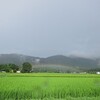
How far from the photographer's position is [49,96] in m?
14.8

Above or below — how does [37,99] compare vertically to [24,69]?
below

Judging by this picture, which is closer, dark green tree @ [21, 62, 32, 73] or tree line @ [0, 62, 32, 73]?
tree line @ [0, 62, 32, 73]

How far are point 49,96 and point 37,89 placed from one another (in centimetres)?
108

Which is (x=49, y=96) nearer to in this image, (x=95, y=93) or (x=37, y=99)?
(x=37, y=99)

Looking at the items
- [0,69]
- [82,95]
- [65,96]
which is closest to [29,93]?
[65,96]

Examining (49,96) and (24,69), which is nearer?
(49,96)

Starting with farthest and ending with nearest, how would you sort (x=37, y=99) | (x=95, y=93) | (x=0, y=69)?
(x=0, y=69)
(x=95, y=93)
(x=37, y=99)

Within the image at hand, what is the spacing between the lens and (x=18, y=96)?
1462cm

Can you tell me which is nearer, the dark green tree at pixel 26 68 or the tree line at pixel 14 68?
the tree line at pixel 14 68

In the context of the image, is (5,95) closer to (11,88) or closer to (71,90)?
(11,88)

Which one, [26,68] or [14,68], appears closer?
[26,68]

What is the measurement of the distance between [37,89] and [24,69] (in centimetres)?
6894

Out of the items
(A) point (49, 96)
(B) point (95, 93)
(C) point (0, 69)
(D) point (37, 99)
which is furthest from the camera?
(C) point (0, 69)

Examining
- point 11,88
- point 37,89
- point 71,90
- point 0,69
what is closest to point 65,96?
point 71,90
